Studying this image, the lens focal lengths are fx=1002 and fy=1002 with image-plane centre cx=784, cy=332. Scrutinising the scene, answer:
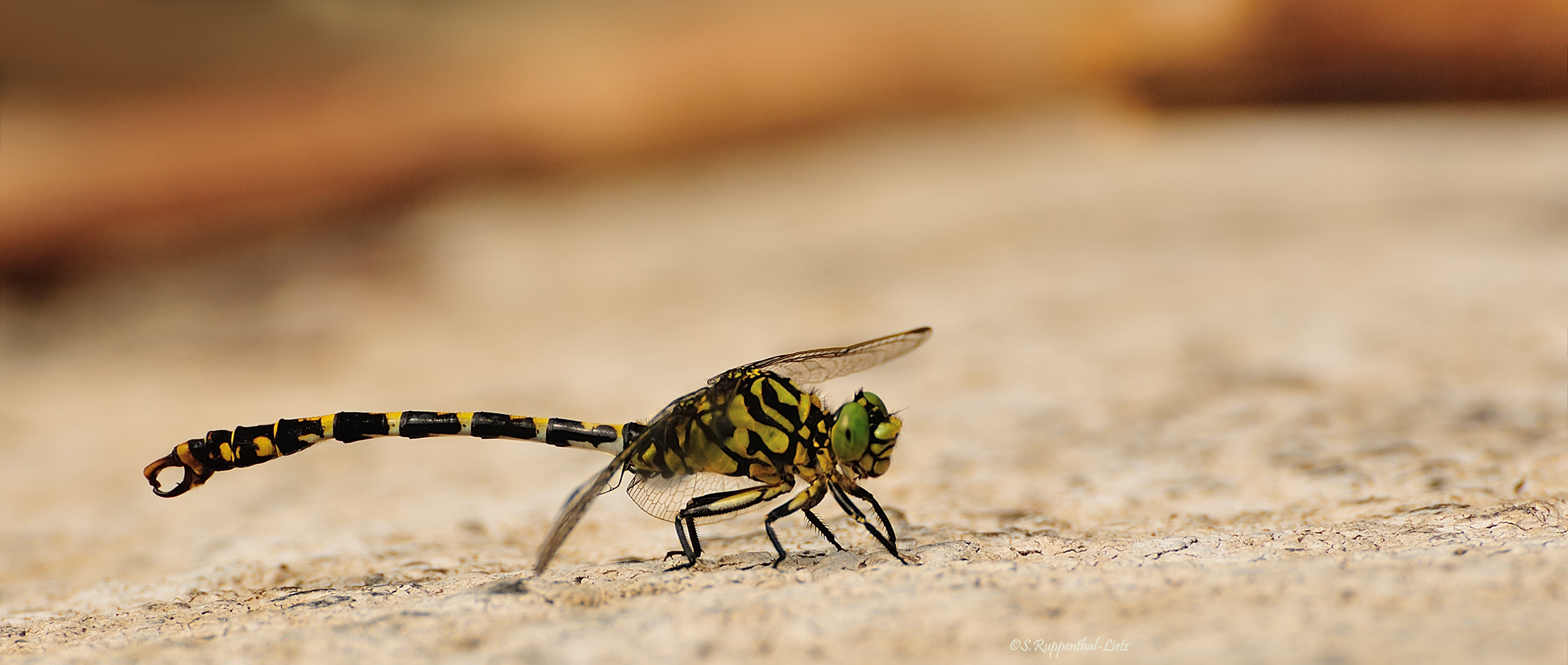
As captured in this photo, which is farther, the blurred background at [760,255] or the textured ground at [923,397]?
the blurred background at [760,255]

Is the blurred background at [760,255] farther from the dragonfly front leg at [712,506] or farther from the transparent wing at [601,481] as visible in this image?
the transparent wing at [601,481]

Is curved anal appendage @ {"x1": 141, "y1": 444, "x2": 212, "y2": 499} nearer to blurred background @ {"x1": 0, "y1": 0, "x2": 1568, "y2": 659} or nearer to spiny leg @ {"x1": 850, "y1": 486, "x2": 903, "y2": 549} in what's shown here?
blurred background @ {"x1": 0, "y1": 0, "x2": 1568, "y2": 659}

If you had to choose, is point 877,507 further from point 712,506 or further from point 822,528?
point 712,506

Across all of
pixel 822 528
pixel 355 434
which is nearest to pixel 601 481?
pixel 822 528

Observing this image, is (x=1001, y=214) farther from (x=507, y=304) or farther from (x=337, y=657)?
(x=337, y=657)

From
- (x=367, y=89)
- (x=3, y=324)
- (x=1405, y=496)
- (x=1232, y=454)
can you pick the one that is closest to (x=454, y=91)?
(x=367, y=89)

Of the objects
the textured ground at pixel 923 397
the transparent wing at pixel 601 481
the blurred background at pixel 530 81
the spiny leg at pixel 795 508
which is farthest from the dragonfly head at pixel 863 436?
the blurred background at pixel 530 81

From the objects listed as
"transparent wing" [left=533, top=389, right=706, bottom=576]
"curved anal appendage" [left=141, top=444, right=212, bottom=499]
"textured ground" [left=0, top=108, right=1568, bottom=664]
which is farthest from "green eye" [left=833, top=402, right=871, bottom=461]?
"curved anal appendage" [left=141, top=444, right=212, bottom=499]
